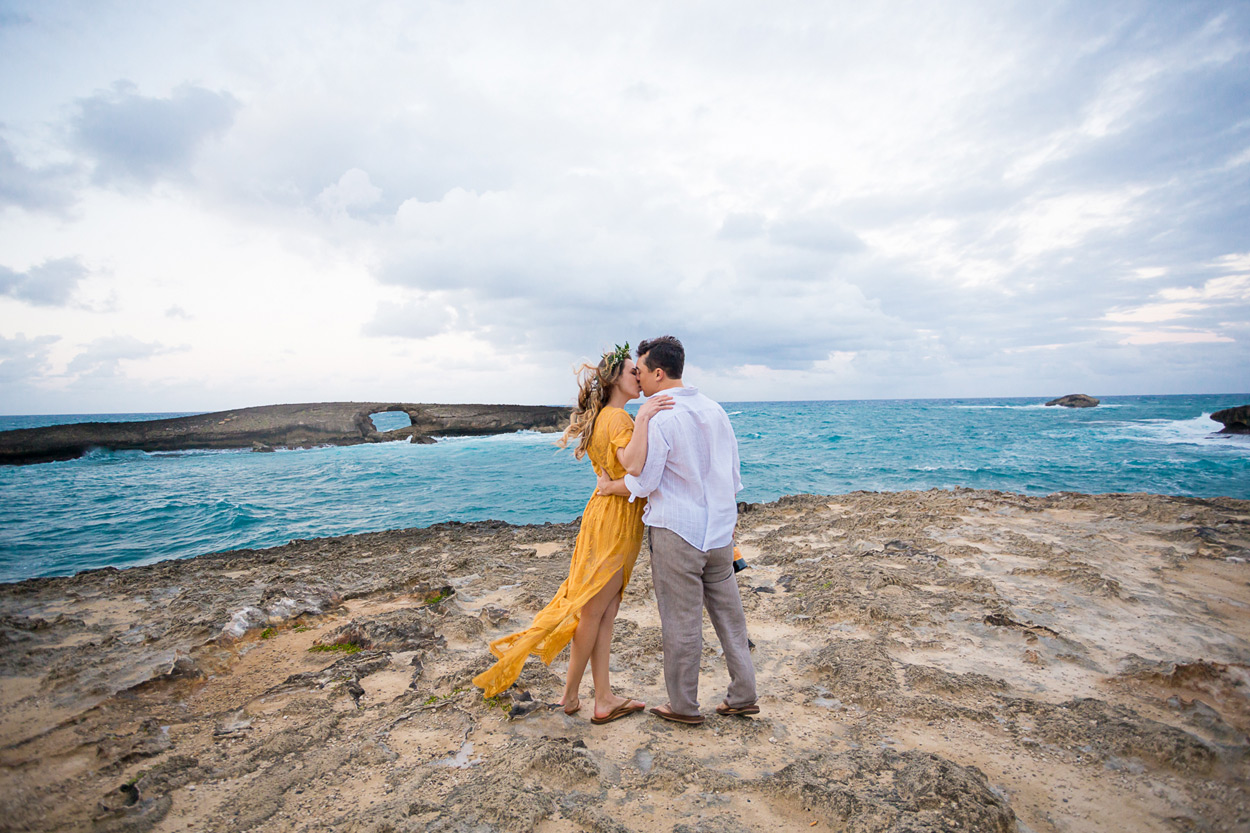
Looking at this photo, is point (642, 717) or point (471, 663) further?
point (471, 663)

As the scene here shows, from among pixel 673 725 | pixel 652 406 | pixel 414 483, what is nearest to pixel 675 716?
pixel 673 725

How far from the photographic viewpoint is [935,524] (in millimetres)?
7359

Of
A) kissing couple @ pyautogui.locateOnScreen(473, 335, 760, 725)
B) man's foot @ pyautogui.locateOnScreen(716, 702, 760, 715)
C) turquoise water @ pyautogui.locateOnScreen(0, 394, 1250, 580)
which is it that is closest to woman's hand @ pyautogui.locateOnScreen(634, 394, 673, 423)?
kissing couple @ pyautogui.locateOnScreen(473, 335, 760, 725)

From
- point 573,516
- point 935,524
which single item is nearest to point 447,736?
point 935,524

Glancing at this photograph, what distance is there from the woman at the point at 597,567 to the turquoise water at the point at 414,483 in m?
9.47

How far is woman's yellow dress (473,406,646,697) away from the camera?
9.81 feet

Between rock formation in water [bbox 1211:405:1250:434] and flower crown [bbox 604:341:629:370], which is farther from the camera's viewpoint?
rock formation in water [bbox 1211:405:1250:434]

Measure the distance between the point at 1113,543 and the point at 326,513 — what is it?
15.9 m

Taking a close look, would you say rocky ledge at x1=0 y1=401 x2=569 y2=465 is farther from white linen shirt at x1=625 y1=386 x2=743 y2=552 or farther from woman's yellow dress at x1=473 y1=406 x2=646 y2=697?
white linen shirt at x1=625 y1=386 x2=743 y2=552

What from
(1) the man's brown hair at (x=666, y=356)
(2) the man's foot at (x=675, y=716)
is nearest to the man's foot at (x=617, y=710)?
(2) the man's foot at (x=675, y=716)

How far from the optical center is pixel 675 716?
3.01m

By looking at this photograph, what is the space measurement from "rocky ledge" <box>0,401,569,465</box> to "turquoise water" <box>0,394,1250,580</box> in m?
2.63

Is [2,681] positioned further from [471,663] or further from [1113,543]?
[1113,543]

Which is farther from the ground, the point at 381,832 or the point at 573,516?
the point at 381,832
